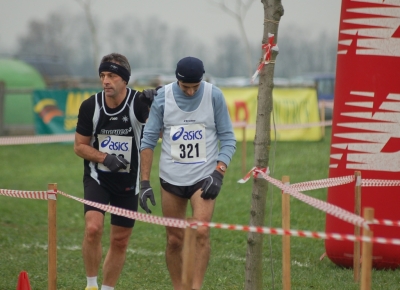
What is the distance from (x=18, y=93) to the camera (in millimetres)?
23750

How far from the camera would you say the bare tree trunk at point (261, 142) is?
232 inches

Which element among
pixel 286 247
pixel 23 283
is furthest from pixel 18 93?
pixel 286 247

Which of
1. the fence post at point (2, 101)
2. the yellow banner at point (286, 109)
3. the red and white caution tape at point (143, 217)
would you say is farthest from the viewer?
the fence post at point (2, 101)

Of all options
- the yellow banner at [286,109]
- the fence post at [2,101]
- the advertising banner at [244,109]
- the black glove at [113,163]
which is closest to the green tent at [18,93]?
the fence post at [2,101]

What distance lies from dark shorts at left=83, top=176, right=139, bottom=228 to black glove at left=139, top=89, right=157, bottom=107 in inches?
31.3

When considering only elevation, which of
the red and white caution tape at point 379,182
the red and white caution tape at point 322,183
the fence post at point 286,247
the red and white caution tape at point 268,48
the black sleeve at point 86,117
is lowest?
the fence post at point 286,247

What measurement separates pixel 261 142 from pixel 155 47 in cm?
5111

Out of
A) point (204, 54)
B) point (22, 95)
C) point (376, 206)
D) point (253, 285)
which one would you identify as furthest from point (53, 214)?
point (204, 54)

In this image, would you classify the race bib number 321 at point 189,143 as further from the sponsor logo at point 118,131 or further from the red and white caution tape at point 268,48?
the red and white caution tape at point 268,48

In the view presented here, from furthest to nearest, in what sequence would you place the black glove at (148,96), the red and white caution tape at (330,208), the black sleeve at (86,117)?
the black sleeve at (86,117) → the black glove at (148,96) → the red and white caution tape at (330,208)

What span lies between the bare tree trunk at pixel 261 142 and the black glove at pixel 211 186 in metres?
0.31

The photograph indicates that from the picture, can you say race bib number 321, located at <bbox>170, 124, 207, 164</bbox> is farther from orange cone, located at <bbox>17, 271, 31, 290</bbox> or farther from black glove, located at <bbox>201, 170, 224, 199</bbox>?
orange cone, located at <bbox>17, 271, 31, 290</bbox>

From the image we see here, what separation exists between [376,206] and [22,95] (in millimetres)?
19079

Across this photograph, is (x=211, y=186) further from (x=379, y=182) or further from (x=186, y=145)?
Result: (x=379, y=182)
